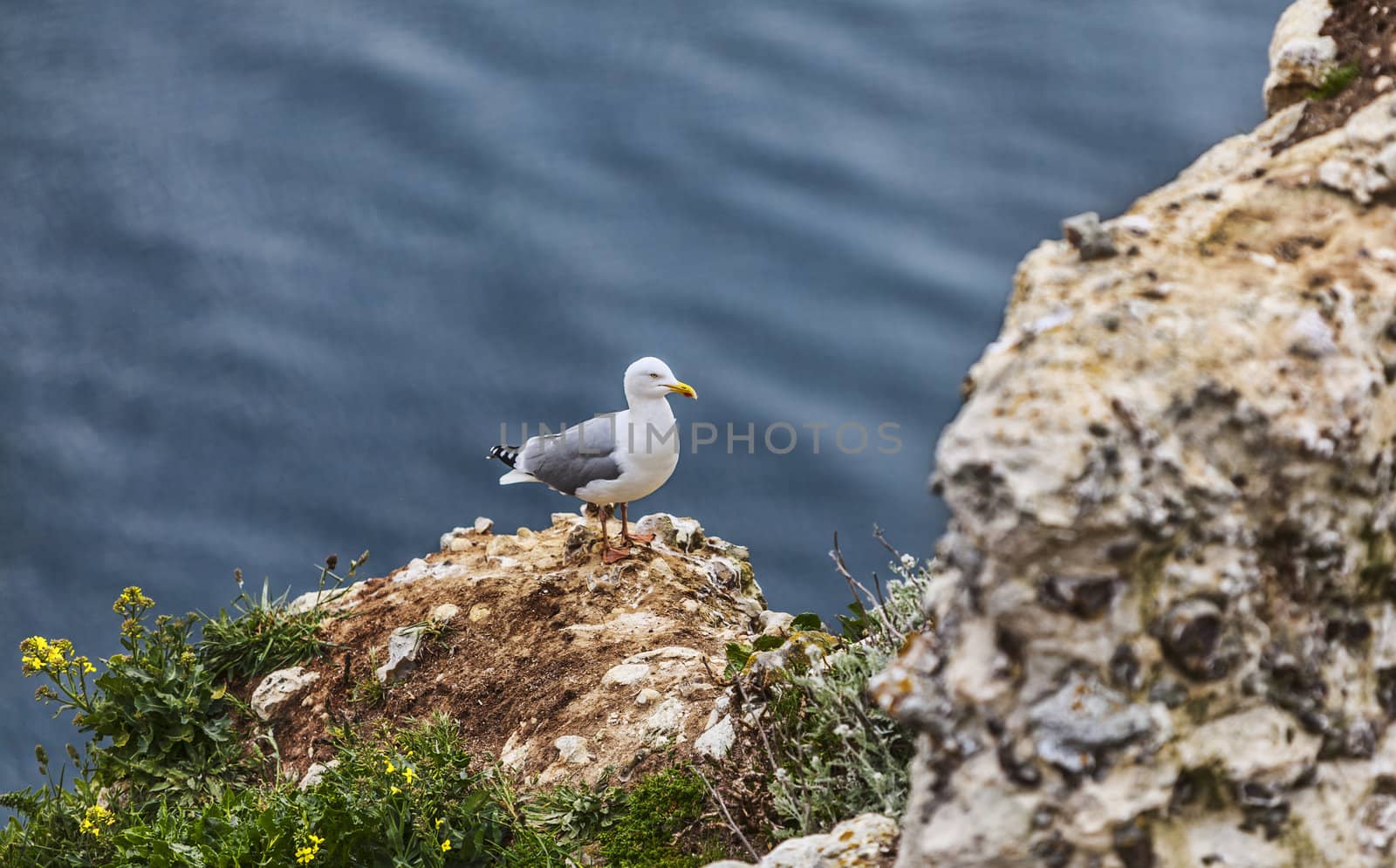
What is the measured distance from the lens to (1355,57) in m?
2.79

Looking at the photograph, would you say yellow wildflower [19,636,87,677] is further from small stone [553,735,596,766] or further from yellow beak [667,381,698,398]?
yellow beak [667,381,698,398]

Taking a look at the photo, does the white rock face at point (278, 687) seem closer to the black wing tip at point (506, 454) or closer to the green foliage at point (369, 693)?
the green foliage at point (369, 693)

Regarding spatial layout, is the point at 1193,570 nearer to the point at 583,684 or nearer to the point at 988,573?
the point at 988,573

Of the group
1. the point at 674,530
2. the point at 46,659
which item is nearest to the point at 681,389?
the point at 674,530

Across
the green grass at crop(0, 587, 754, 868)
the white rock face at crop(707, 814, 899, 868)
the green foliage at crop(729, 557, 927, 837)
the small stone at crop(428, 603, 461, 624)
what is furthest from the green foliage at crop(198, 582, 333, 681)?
the white rock face at crop(707, 814, 899, 868)

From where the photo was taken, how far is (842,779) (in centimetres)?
316

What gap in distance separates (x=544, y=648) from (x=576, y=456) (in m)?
0.92

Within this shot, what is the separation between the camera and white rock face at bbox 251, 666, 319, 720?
464 cm

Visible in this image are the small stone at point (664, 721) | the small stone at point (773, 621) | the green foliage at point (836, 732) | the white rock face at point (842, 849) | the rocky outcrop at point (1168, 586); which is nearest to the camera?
the rocky outcrop at point (1168, 586)

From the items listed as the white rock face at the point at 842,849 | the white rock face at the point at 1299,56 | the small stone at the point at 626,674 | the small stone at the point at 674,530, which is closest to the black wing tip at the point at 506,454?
the small stone at the point at 674,530

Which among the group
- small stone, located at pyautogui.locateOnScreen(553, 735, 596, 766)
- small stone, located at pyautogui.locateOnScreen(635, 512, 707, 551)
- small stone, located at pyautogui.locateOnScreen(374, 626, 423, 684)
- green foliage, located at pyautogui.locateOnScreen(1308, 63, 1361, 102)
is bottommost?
small stone, located at pyautogui.locateOnScreen(553, 735, 596, 766)

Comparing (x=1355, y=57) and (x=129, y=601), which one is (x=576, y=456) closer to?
(x=129, y=601)

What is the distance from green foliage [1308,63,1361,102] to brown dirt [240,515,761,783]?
2.36m

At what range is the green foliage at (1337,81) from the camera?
8.97ft
